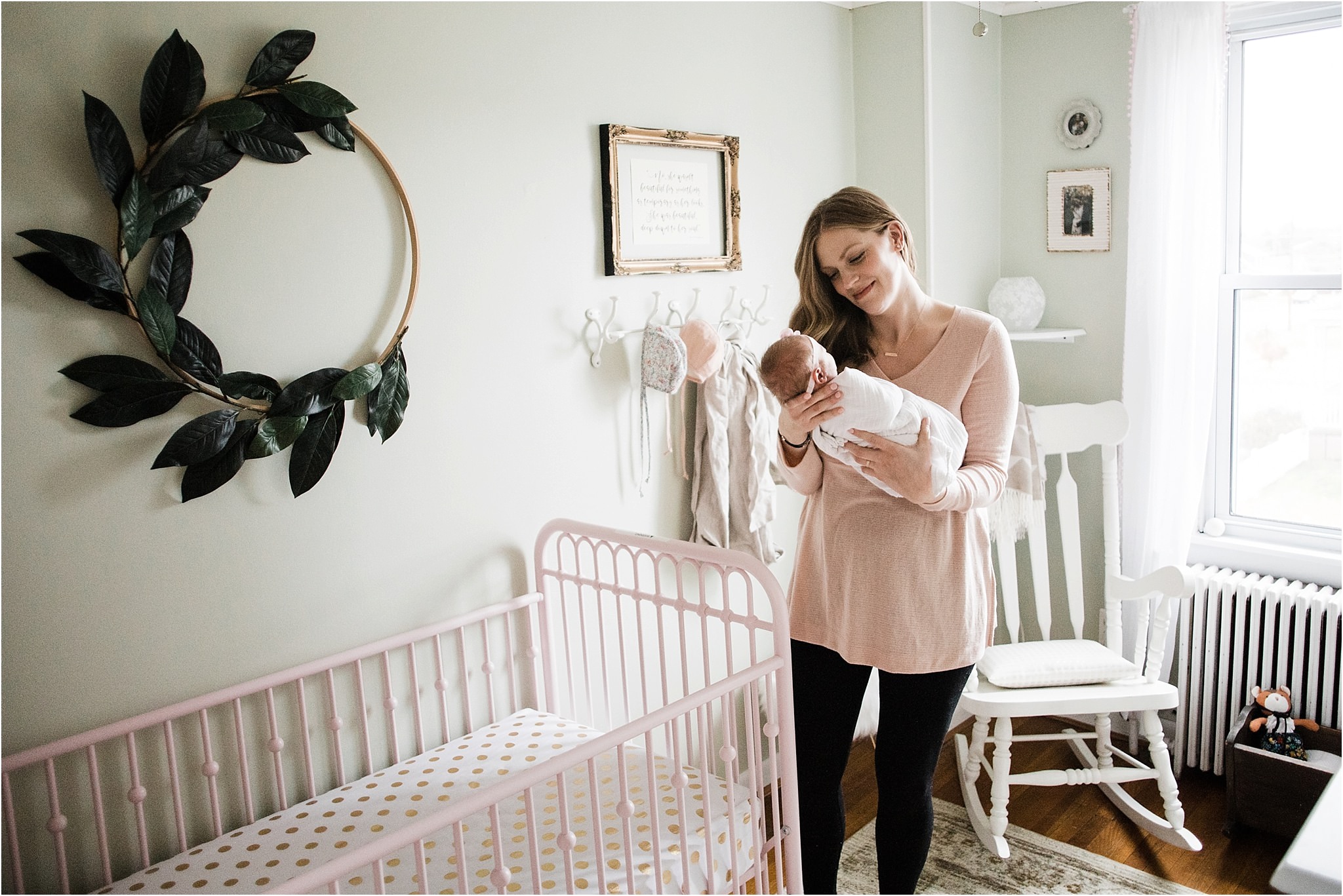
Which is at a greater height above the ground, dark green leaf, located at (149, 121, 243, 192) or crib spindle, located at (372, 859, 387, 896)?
dark green leaf, located at (149, 121, 243, 192)

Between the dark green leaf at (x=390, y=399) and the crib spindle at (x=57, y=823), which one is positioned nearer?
the crib spindle at (x=57, y=823)

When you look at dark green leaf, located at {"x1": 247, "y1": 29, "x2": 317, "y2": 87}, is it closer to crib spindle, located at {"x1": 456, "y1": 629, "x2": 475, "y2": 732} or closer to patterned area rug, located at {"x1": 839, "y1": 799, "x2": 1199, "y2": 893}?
crib spindle, located at {"x1": 456, "y1": 629, "x2": 475, "y2": 732}

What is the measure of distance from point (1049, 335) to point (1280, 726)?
118 cm

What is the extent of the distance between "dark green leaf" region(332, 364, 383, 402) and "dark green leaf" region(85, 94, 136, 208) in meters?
0.45

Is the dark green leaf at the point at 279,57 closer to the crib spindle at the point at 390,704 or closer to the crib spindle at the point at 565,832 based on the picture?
the crib spindle at the point at 390,704

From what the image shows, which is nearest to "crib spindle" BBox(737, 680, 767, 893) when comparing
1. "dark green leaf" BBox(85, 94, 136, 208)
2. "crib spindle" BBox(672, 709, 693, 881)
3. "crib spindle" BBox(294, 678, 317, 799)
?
"crib spindle" BBox(672, 709, 693, 881)

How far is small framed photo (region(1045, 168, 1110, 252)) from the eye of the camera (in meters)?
2.93

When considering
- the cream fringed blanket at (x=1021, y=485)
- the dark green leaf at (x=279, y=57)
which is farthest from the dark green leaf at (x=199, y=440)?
the cream fringed blanket at (x=1021, y=485)

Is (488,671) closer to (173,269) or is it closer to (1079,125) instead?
(173,269)

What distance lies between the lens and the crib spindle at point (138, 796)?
1.65 meters

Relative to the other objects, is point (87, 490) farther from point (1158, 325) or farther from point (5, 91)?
point (1158, 325)

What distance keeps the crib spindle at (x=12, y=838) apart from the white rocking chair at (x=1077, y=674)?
200 cm

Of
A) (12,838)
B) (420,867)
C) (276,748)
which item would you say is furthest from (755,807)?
(12,838)

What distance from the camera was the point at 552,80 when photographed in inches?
85.4
